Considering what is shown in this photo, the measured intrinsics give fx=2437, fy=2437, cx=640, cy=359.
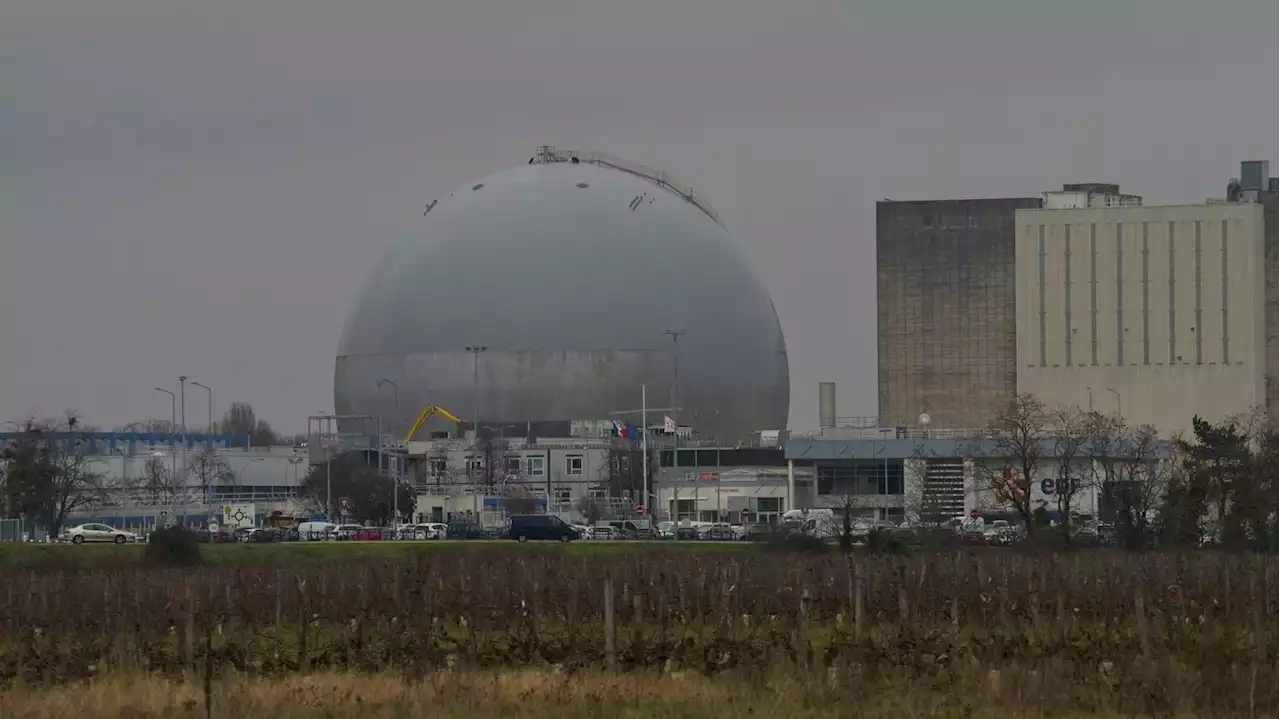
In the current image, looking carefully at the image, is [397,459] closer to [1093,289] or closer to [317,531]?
[317,531]

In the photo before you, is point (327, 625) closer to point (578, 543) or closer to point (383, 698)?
point (383, 698)

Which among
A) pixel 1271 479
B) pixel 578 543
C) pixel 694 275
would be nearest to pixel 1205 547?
pixel 1271 479

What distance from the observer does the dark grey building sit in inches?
4685

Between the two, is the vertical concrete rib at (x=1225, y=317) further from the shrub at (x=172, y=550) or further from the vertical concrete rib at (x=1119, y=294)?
the shrub at (x=172, y=550)

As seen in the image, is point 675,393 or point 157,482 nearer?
point 157,482

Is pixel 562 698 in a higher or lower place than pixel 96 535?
higher

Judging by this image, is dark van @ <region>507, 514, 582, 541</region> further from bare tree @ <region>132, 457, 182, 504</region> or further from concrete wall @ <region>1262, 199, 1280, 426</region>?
concrete wall @ <region>1262, 199, 1280, 426</region>

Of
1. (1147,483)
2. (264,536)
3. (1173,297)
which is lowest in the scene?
(264,536)

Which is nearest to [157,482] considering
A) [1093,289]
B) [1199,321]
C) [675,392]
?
[675,392]

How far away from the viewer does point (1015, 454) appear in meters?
85.4

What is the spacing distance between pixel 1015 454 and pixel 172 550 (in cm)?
3470

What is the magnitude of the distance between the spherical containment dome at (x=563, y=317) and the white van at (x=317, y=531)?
3933 centimetres

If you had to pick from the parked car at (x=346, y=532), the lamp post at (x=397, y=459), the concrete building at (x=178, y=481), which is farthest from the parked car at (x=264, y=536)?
the concrete building at (x=178, y=481)

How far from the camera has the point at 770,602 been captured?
37938mm
